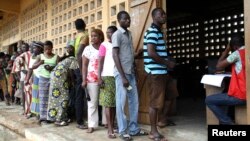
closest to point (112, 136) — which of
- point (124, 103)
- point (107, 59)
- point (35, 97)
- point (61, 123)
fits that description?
point (124, 103)

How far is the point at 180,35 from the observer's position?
34.0ft

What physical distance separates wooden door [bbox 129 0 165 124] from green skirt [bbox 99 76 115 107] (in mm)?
623

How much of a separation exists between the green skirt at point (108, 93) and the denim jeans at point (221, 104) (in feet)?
4.00

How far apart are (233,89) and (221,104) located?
9.1 inches

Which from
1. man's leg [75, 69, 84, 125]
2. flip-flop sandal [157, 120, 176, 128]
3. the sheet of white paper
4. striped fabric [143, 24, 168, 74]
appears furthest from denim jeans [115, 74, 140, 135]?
man's leg [75, 69, 84, 125]

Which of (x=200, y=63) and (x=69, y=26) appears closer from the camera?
(x=69, y=26)

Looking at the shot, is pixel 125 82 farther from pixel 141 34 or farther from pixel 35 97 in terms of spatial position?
pixel 35 97

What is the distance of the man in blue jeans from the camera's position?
3287mm

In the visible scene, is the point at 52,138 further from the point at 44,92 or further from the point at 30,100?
the point at 30,100

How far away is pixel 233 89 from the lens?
3334mm

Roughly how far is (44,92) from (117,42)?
6.98 feet

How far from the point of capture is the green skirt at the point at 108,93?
4094 mm

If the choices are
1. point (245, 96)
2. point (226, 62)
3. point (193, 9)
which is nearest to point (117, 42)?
point (226, 62)

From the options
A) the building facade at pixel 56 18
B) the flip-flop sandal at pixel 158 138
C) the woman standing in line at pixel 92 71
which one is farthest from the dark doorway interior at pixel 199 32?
the flip-flop sandal at pixel 158 138
